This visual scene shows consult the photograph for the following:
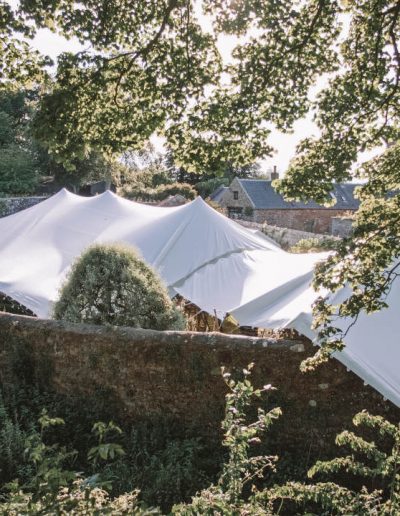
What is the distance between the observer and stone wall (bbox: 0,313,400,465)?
16.5 ft

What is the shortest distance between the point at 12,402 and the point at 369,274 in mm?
4347

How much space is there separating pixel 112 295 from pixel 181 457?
233 centimetres

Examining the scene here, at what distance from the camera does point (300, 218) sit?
33.6m

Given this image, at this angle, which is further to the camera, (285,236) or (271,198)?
(271,198)

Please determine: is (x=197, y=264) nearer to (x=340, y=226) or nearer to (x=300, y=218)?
(x=340, y=226)

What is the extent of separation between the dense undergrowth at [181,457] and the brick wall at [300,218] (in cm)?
2810

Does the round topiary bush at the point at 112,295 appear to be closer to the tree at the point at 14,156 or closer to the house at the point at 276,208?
the house at the point at 276,208

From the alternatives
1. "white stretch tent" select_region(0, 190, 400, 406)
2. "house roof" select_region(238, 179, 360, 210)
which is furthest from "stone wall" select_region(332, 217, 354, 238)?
"house roof" select_region(238, 179, 360, 210)

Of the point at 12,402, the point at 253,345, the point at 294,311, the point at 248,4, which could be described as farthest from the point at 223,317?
the point at 248,4

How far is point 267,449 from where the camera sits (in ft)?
16.7

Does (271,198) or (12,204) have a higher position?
(271,198)

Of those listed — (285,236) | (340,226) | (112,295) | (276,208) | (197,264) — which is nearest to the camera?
A: (112,295)

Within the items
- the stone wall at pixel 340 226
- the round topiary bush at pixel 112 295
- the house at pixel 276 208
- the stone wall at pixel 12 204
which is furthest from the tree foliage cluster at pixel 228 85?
the house at pixel 276 208

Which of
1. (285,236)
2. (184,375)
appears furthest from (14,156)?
(184,375)
